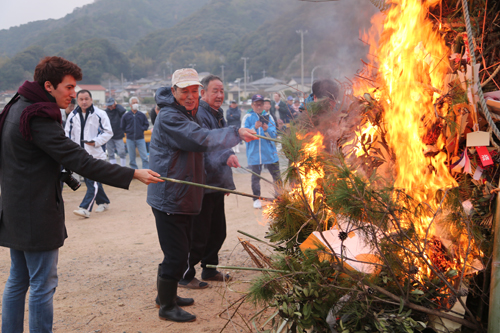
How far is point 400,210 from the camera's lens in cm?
210

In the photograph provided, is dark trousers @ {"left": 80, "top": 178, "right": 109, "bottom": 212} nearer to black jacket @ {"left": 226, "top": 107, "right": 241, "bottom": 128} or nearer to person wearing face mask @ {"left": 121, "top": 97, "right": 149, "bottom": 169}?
person wearing face mask @ {"left": 121, "top": 97, "right": 149, "bottom": 169}

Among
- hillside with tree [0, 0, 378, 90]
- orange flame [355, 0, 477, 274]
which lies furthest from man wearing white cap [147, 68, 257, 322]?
hillside with tree [0, 0, 378, 90]

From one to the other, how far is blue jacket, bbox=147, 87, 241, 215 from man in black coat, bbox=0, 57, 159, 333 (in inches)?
26.4

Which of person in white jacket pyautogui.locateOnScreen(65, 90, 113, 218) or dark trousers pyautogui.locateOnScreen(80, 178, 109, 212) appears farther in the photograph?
dark trousers pyautogui.locateOnScreen(80, 178, 109, 212)

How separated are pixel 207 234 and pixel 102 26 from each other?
111 meters

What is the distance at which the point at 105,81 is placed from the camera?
79625 millimetres

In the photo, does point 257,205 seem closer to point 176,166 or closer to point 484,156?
point 176,166

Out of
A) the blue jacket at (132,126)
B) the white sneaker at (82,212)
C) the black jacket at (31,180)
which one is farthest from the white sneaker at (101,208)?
the black jacket at (31,180)

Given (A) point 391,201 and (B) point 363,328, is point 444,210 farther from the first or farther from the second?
(B) point 363,328

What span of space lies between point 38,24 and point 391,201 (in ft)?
432

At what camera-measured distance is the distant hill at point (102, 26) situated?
289 feet

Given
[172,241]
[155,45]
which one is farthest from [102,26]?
[172,241]

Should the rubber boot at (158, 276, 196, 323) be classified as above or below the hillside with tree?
below

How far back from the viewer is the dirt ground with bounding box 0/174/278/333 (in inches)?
139
